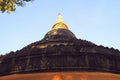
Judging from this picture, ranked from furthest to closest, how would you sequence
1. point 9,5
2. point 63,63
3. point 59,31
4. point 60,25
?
point 60,25, point 59,31, point 63,63, point 9,5

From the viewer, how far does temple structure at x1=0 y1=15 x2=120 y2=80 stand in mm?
15164

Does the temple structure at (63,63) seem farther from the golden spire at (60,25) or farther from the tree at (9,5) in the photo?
the golden spire at (60,25)

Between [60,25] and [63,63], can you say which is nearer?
[63,63]

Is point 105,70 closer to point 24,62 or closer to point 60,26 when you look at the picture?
point 24,62

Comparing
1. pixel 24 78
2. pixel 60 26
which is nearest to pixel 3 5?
pixel 24 78

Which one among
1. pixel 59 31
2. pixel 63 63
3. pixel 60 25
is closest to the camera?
pixel 63 63

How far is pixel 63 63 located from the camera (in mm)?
15977

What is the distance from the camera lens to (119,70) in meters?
16.5

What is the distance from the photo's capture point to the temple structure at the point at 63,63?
49.8 feet

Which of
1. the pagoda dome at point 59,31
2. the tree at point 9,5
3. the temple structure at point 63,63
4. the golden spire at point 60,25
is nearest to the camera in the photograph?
the tree at point 9,5

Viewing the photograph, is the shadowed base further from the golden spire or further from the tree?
the golden spire

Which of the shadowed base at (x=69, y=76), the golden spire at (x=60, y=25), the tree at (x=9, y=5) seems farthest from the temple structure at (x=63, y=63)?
the golden spire at (x=60, y=25)

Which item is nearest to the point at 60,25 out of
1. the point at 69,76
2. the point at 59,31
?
the point at 59,31

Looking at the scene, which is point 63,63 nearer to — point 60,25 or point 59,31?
point 59,31
